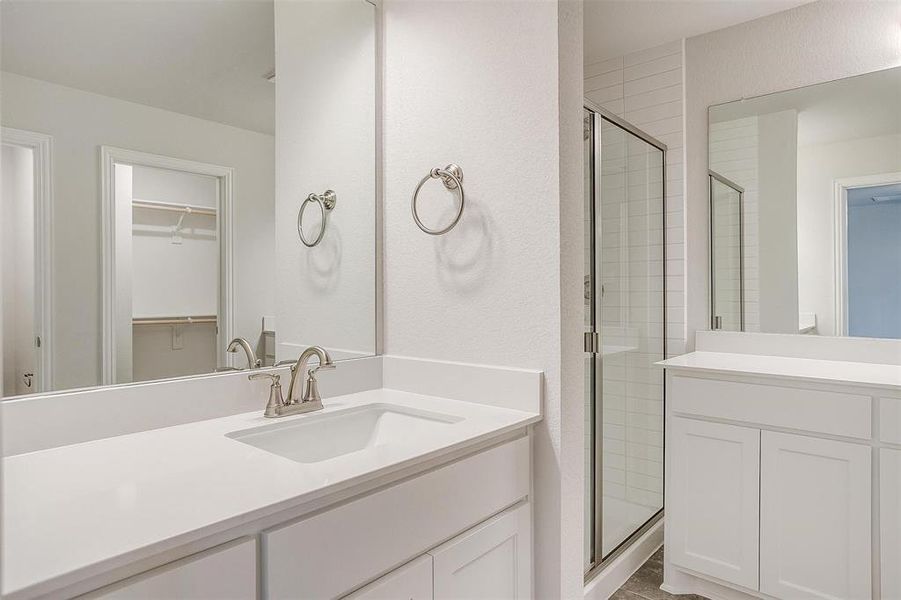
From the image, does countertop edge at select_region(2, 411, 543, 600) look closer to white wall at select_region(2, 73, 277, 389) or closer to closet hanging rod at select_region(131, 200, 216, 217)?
white wall at select_region(2, 73, 277, 389)

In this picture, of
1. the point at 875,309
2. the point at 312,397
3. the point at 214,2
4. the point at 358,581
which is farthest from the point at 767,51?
the point at 358,581

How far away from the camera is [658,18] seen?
7.56 ft

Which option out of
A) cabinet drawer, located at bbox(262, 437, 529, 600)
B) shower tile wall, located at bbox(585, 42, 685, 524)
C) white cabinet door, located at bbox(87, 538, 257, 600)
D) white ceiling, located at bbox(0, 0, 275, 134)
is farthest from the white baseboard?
white ceiling, located at bbox(0, 0, 275, 134)

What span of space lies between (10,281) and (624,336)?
1982 mm

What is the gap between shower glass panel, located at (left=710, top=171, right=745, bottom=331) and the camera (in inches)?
94.0

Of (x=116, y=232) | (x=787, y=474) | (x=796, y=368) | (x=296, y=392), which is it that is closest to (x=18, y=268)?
(x=116, y=232)

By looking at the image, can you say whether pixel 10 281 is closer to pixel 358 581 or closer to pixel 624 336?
pixel 358 581

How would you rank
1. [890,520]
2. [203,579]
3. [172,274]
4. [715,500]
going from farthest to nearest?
[715,500], [890,520], [172,274], [203,579]

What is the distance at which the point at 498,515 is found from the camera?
125cm

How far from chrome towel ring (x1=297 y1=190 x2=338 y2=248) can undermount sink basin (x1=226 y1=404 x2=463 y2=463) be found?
536 mm

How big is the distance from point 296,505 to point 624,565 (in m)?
1.70

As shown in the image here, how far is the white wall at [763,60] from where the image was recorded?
206 centimetres

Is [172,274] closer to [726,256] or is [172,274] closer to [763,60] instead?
[726,256]

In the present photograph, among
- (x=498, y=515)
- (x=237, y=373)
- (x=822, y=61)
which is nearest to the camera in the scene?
(x=498, y=515)
